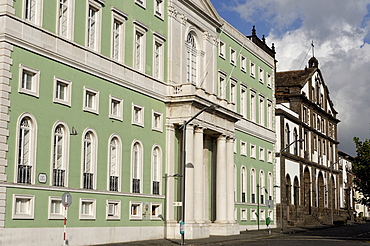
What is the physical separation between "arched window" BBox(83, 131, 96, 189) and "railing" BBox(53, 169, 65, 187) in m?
2.08

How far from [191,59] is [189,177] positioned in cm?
997

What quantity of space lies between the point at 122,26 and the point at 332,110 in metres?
70.9

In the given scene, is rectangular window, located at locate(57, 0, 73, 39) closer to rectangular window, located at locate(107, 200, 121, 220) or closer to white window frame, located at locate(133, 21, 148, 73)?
white window frame, located at locate(133, 21, 148, 73)

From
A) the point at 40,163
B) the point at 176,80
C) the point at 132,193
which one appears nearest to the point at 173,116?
the point at 176,80

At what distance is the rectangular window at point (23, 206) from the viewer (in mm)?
27812

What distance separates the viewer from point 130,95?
3856cm

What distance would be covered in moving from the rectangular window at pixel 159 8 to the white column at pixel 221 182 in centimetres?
1063

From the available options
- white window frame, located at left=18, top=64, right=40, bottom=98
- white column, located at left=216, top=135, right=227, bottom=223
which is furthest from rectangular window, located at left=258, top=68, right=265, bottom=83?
white window frame, located at left=18, top=64, right=40, bottom=98

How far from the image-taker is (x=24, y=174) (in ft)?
93.5

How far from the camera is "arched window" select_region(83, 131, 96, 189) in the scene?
3346cm

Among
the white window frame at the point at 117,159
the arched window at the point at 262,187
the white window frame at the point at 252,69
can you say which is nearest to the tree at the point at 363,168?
the arched window at the point at 262,187

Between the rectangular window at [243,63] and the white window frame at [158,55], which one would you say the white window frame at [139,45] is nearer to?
the white window frame at [158,55]

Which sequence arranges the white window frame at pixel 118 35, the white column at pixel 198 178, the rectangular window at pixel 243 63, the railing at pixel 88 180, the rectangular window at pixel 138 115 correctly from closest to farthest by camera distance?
the railing at pixel 88 180 < the white window frame at pixel 118 35 < the rectangular window at pixel 138 115 < the white column at pixel 198 178 < the rectangular window at pixel 243 63

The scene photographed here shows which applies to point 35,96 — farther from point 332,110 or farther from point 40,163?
point 332,110
